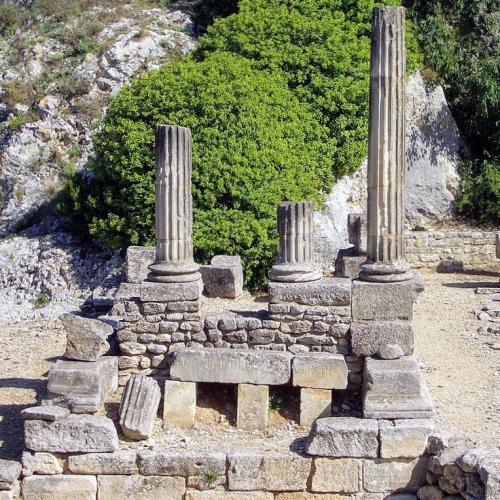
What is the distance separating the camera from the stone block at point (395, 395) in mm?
8719

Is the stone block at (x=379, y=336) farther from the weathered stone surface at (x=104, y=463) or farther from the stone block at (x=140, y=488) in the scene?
the weathered stone surface at (x=104, y=463)

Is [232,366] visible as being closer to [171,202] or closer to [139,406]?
[139,406]

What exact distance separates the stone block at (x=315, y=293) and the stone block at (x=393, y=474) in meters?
1.92

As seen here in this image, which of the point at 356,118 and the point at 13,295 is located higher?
the point at 356,118

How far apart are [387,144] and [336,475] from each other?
141 inches

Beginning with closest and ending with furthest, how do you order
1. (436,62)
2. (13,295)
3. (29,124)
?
(13,295), (29,124), (436,62)

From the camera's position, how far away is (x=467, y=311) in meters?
14.6

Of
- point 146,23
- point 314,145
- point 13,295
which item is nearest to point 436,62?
point 314,145

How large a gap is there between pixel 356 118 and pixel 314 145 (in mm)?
1335

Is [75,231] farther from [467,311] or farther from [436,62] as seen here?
[436,62]

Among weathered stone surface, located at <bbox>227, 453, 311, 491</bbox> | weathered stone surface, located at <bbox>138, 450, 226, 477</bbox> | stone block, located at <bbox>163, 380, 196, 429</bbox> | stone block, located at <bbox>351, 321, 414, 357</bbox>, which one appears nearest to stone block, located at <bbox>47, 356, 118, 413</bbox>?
stone block, located at <bbox>163, 380, 196, 429</bbox>

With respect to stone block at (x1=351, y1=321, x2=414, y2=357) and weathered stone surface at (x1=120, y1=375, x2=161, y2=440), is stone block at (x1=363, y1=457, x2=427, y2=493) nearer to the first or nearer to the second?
stone block at (x1=351, y1=321, x2=414, y2=357)

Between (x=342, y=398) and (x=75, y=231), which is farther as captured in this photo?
(x=75, y=231)

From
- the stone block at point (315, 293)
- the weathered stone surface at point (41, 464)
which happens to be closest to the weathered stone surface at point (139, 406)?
the weathered stone surface at point (41, 464)
